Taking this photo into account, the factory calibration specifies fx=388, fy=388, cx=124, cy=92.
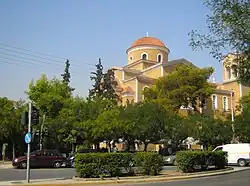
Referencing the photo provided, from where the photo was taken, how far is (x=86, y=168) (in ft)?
63.4

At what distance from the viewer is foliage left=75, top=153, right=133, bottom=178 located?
19.4m

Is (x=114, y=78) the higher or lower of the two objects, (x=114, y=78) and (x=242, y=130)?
the higher

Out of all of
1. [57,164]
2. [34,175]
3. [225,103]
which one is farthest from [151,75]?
[34,175]

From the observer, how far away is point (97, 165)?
19.4 metres

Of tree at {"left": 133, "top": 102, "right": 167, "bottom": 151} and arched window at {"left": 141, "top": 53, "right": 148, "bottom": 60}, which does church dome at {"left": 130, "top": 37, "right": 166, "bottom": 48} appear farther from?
tree at {"left": 133, "top": 102, "right": 167, "bottom": 151}

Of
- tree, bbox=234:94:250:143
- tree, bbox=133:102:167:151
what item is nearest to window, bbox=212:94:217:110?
tree, bbox=234:94:250:143

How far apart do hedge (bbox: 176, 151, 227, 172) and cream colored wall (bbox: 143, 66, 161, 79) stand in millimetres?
43601

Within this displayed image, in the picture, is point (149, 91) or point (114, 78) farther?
point (114, 78)

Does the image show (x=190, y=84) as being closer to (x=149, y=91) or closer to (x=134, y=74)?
(x=149, y=91)

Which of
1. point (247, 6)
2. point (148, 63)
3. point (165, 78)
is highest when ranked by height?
point (148, 63)

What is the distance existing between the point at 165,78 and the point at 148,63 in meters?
15.7

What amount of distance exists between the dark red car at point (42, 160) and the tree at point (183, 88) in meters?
25.4

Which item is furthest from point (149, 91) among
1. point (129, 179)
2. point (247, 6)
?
point (247, 6)

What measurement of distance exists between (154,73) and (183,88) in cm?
1395
